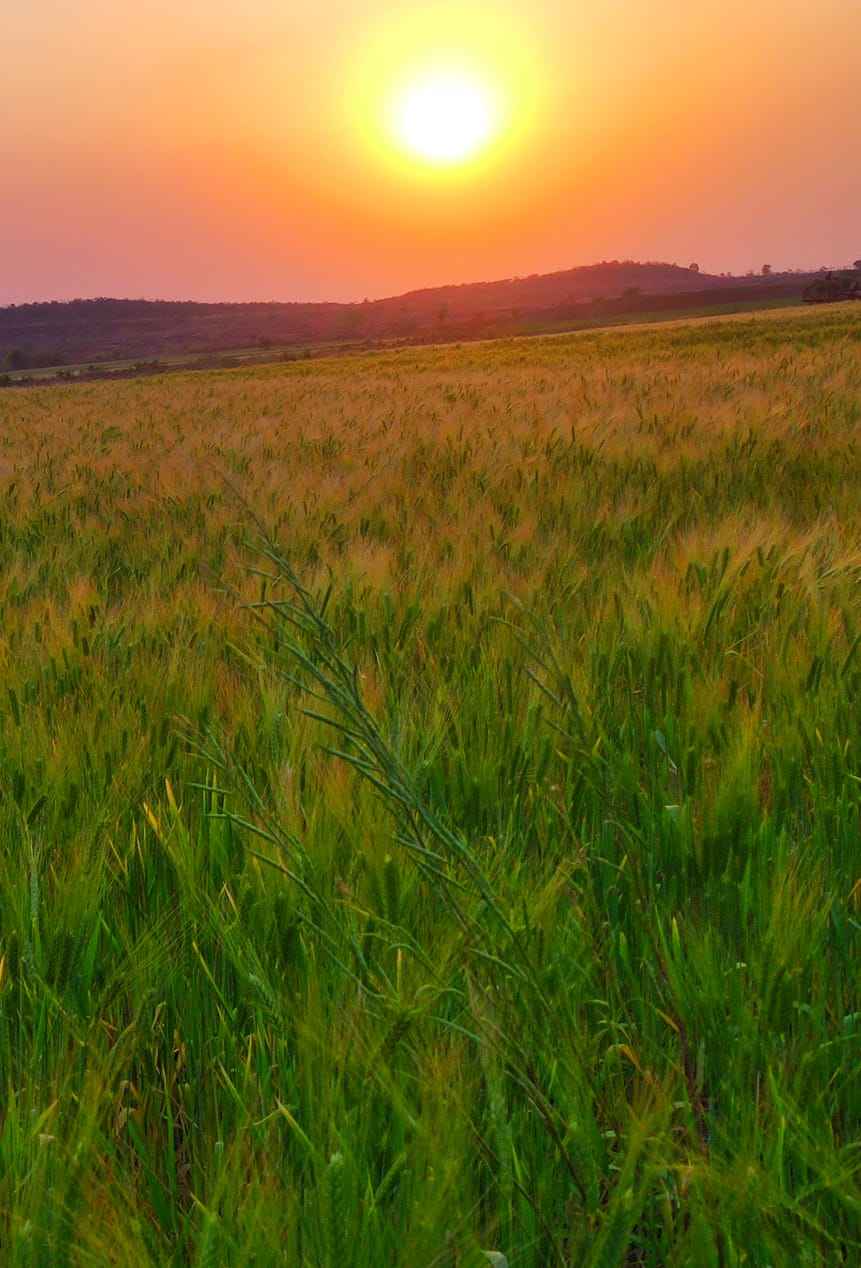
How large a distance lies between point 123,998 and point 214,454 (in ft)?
16.8

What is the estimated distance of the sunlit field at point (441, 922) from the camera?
0.67 m

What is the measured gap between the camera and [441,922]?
0.97m

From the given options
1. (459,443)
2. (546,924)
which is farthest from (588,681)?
(459,443)

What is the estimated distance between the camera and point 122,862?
45.5 inches

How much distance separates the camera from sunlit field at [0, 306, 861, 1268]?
67 cm

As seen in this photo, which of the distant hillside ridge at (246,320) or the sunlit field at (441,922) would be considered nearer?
the sunlit field at (441,922)

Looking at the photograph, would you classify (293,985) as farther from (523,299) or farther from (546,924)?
(523,299)

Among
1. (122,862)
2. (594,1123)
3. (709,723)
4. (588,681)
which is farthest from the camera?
(588,681)

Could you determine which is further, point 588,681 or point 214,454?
point 214,454

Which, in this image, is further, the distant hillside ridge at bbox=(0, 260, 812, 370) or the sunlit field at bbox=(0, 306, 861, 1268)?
the distant hillside ridge at bbox=(0, 260, 812, 370)

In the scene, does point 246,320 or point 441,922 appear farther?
point 246,320

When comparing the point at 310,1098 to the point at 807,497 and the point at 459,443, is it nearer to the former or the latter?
the point at 807,497

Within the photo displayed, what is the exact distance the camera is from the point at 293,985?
3.12ft

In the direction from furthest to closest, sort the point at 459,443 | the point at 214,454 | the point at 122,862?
1. the point at 214,454
2. the point at 459,443
3. the point at 122,862
